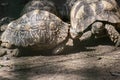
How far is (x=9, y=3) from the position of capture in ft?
30.4

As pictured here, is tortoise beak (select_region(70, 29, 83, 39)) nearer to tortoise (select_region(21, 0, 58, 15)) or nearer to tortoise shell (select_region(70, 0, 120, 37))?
tortoise shell (select_region(70, 0, 120, 37))

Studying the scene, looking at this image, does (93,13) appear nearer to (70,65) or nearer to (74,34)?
(74,34)

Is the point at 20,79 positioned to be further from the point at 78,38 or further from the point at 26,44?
the point at 78,38

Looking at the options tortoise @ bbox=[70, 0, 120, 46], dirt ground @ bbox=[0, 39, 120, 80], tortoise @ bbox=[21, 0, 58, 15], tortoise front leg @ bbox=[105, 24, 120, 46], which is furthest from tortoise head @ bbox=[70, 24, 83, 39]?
tortoise @ bbox=[21, 0, 58, 15]

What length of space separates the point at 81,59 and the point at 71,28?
91 centimetres

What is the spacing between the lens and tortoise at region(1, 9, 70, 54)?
5848 mm

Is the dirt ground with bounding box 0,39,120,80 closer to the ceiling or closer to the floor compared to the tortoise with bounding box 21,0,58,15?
closer to the floor

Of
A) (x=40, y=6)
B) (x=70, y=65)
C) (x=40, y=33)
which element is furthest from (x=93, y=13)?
(x=40, y=6)

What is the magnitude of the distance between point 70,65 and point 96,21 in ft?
4.66

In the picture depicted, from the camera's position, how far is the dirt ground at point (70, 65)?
15.2 feet

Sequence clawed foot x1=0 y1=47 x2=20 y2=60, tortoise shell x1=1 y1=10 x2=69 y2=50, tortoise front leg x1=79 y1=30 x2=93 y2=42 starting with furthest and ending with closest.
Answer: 1. tortoise front leg x1=79 y1=30 x2=93 y2=42
2. clawed foot x1=0 y1=47 x2=20 y2=60
3. tortoise shell x1=1 y1=10 x2=69 y2=50

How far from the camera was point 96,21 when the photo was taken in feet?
20.4

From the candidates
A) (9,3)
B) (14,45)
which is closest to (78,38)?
(14,45)

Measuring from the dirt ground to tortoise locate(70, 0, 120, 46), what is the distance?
0.24 m
